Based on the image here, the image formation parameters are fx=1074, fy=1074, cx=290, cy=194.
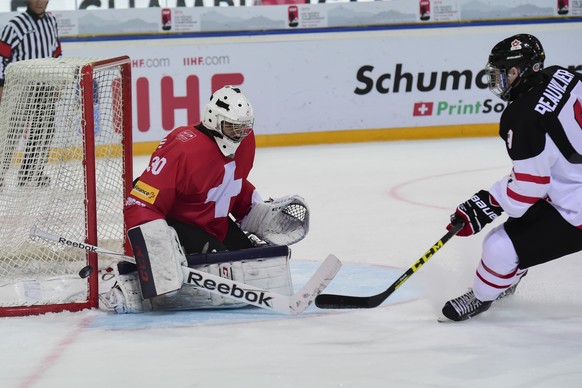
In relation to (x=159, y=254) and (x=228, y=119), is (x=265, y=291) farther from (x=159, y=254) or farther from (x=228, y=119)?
(x=228, y=119)

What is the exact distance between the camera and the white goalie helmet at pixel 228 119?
121 inches

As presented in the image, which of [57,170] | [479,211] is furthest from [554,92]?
[57,170]

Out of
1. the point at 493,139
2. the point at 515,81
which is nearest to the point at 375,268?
the point at 515,81

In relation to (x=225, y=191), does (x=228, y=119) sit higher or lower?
higher

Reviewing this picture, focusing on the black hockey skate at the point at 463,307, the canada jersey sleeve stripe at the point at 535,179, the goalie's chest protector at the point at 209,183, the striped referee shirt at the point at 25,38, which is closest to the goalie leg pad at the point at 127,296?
the goalie's chest protector at the point at 209,183

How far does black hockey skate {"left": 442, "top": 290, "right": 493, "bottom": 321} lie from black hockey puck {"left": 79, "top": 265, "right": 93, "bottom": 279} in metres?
1.02

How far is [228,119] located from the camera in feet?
10.1

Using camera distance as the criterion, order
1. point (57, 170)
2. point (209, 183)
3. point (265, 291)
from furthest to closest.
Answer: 1. point (57, 170)
2. point (209, 183)
3. point (265, 291)

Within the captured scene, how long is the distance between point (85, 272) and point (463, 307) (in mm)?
1077

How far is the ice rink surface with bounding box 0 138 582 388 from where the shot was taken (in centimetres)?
249

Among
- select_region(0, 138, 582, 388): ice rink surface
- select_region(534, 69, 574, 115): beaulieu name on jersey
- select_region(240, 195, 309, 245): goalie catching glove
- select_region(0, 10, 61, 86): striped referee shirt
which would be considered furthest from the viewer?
select_region(0, 10, 61, 86): striped referee shirt

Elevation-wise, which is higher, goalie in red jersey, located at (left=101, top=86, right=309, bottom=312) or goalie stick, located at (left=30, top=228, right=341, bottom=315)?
goalie in red jersey, located at (left=101, top=86, right=309, bottom=312)

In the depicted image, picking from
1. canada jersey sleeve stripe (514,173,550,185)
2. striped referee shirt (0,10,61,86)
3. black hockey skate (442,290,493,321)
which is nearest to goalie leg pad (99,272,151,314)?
black hockey skate (442,290,493,321)

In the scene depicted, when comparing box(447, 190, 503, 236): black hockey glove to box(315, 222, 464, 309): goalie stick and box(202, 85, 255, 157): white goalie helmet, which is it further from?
Result: box(202, 85, 255, 157): white goalie helmet
